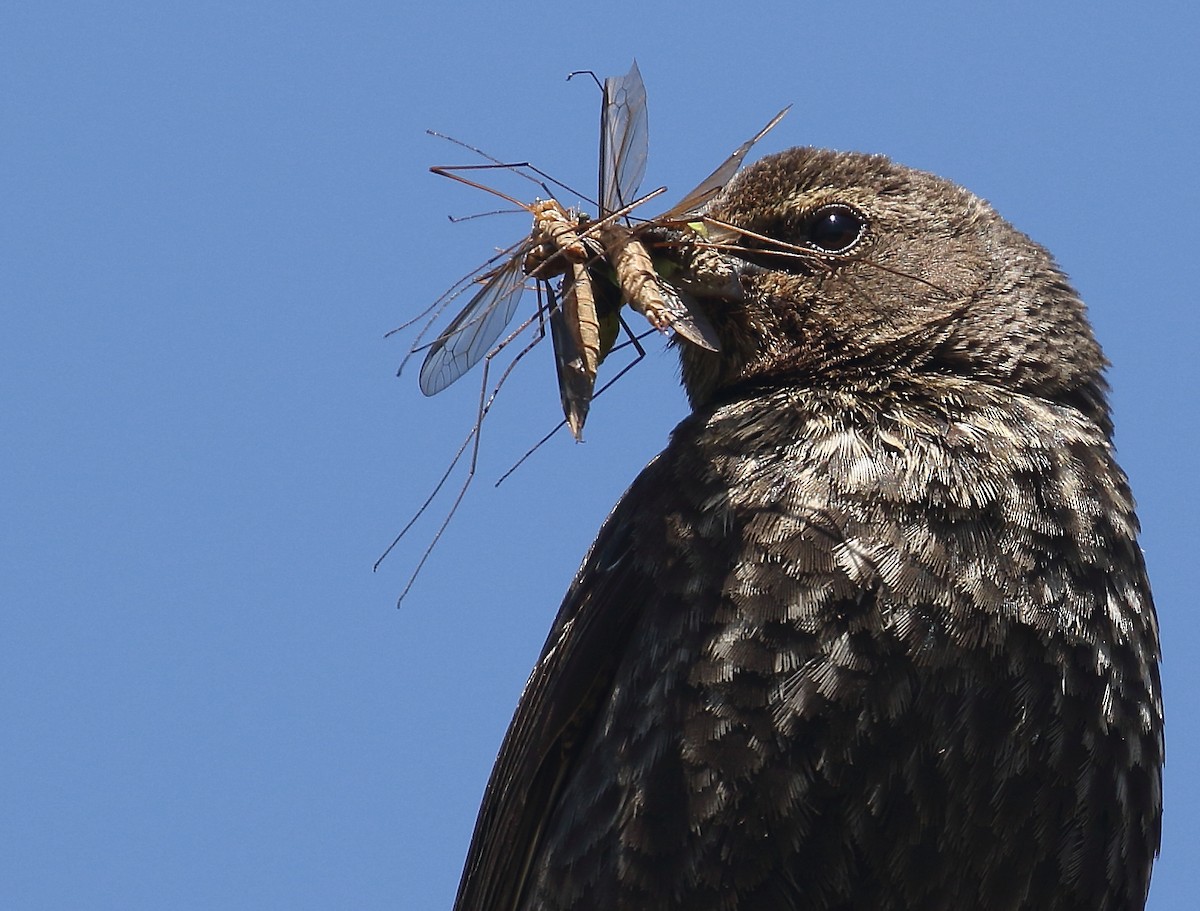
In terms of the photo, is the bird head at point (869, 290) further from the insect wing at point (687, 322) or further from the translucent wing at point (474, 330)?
the translucent wing at point (474, 330)

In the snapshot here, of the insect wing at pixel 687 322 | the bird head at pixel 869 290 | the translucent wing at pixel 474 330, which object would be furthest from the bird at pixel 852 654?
the translucent wing at pixel 474 330

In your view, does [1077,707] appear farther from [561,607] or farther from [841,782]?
[561,607]

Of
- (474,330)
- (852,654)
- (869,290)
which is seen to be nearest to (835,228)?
(869,290)

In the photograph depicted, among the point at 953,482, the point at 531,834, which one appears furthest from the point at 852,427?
the point at 531,834

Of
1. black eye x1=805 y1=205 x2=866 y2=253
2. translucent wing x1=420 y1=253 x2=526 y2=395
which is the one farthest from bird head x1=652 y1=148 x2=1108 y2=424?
translucent wing x1=420 y1=253 x2=526 y2=395

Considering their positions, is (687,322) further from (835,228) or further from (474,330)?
(835,228)

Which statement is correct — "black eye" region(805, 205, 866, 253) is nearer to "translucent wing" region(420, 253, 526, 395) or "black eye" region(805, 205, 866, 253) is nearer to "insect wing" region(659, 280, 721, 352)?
"insect wing" region(659, 280, 721, 352)
